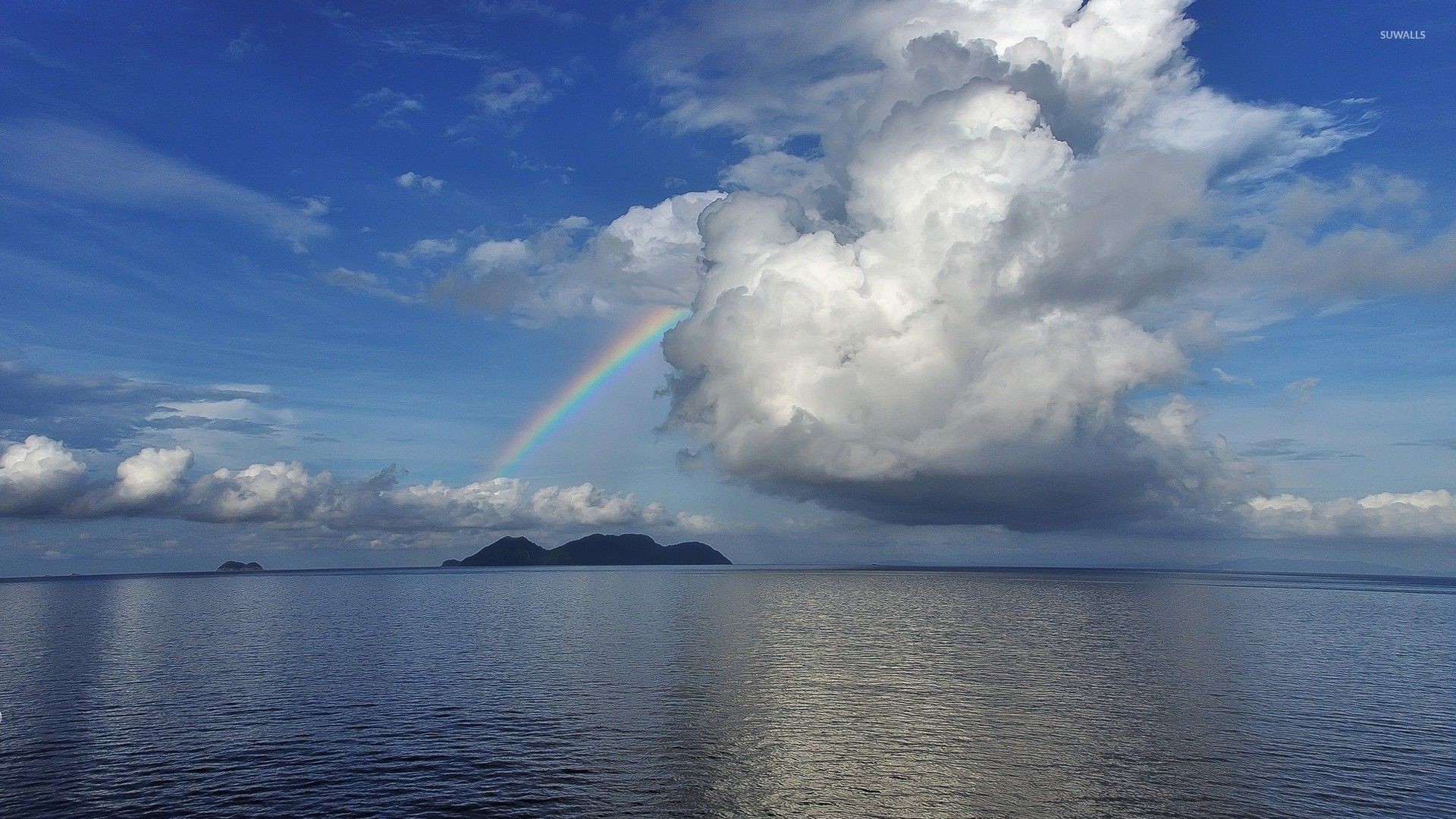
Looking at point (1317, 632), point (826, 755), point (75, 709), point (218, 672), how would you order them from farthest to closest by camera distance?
point (1317, 632), point (218, 672), point (75, 709), point (826, 755)

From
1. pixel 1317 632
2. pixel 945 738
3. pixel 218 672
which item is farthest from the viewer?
pixel 1317 632

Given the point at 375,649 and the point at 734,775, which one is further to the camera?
the point at 375,649

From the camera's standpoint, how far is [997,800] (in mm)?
44062

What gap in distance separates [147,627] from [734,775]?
444 ft

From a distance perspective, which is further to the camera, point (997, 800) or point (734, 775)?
point (734, 775)

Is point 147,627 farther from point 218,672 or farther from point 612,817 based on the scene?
point 612,817

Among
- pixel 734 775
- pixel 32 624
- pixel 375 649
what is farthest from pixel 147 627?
pixel 734 775

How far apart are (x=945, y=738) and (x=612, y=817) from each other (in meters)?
25.7

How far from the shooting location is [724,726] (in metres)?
59.9

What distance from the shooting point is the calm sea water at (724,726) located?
4472cm

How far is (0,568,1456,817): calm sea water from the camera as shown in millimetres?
44719

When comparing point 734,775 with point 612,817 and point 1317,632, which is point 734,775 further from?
point 1317,632

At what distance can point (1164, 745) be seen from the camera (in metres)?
55.7

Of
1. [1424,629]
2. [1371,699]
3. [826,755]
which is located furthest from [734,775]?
[1424,629]
